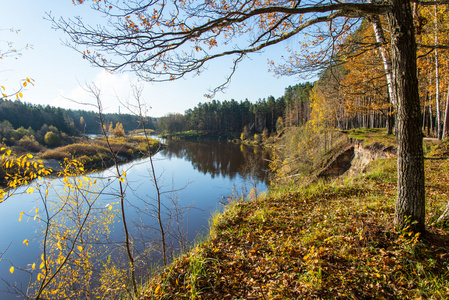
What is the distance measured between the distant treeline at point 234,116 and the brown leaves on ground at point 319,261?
161ft

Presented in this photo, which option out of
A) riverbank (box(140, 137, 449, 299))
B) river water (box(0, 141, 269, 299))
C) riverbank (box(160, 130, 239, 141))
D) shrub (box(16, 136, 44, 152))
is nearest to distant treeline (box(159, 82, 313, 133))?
riverbank (box(160, 130, 239, 141))

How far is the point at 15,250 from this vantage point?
33.3ft

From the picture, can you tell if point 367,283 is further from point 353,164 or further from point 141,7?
point 353,164

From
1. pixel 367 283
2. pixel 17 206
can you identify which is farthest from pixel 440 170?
pixel 17 206

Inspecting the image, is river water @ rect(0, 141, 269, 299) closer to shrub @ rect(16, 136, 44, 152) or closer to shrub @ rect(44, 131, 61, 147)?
shrub @ rect(16, 136, 44, 152)

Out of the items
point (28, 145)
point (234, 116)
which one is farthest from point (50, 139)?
point (234, 116)

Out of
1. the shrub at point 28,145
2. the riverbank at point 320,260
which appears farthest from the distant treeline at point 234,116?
the riverbank at point 320,260

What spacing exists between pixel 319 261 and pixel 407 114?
86.9 inches

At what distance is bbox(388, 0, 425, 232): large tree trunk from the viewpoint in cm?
258

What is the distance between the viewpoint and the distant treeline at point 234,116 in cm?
6050

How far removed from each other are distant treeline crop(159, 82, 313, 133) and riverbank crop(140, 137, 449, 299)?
48918mm

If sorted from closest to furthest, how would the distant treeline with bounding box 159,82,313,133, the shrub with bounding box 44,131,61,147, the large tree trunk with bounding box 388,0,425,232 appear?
the large tree trunk with bounding box 388,0,425,232 < the shrub with bounding box 44,131,61,147 < the distant treeline with bounding box 159,82,313,133

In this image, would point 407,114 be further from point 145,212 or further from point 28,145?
point 28,145

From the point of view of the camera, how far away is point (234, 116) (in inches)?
2936
